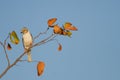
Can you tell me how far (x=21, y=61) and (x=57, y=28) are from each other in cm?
46

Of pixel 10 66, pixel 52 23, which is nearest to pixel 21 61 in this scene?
pixel 10 66

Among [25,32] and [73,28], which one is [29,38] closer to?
[25,32]

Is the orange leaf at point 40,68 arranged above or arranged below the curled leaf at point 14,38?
below

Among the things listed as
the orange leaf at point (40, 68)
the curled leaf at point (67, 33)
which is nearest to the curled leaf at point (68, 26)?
the curled leaf at point (67, 33)

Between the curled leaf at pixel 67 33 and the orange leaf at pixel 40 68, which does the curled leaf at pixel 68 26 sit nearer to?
the curled leaf at pixel 67 33

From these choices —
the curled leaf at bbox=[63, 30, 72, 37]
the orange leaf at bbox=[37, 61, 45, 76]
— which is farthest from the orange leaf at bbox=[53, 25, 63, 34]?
the orange leaf at bbox=[37, 61, 45, 76]

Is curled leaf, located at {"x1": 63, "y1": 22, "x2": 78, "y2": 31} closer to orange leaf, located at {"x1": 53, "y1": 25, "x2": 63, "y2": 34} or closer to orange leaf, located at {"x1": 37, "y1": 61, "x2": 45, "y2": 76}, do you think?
orange leaf, located at {"x1": 53, "y1": 25, "x2": 63, "y2": 34}

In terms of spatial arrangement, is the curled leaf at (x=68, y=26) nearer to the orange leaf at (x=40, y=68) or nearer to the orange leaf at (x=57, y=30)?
the orange leaf at (x=57, y=30)

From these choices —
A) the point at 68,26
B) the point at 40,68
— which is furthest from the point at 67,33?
the point at 40,68

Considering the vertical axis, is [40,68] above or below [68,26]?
below

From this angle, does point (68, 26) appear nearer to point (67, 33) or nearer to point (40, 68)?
point (67, 33)

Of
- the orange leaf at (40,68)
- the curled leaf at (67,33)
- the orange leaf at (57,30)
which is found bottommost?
the orange leaf at (40,68)

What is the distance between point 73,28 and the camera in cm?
203

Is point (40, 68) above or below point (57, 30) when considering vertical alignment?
below
